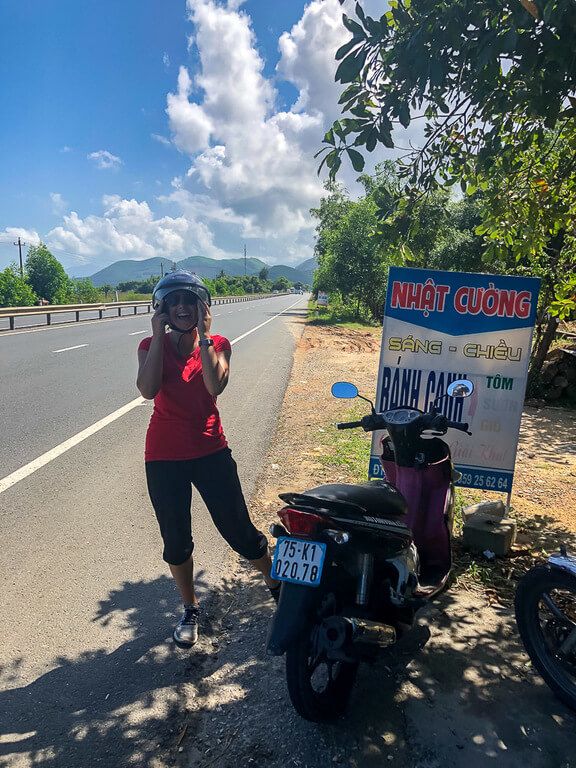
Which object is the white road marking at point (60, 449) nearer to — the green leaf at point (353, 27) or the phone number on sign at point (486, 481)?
the phone number on sign at point (486, 481)

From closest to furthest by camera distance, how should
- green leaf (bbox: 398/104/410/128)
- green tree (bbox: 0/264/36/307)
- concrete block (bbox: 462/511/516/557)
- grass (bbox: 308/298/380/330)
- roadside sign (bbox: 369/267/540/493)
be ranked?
1. green leaf (bbox: 398/104/410/128)
2. concrete block (bbox: 462/511/516/557)
3. roadside sign (bbox: 369/267/540/493)
4. grass (bbox: 308/298/380/330)
5. green tree (bbox: 0/264/36/307)

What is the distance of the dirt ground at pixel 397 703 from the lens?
209 cm

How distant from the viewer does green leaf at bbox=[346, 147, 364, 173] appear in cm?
317

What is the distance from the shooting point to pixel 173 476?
8.98 feet

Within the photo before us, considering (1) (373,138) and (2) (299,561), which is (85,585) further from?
(1) (373,138)

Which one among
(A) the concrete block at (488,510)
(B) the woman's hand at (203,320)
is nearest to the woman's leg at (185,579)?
(B) the woman's hand at (203,320)

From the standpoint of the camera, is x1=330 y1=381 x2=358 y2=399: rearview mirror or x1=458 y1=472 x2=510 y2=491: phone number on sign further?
x1=458 y1=472 x2=510 y2=491: phone number on sign

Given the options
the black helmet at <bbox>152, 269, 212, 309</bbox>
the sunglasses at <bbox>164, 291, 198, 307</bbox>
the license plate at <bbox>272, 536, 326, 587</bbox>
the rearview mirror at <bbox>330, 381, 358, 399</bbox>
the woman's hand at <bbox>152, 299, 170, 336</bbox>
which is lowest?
the license plate at <bbox>272, 536, 326, 587</bbox>

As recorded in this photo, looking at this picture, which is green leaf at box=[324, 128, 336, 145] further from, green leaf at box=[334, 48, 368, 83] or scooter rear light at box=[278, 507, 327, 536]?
scooter rear light at box=[278, 507, 327, 536]

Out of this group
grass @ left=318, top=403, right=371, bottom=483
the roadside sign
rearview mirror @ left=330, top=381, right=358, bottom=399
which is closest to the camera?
rearview mirror @ left=330, top=381, right=358, bottom=399

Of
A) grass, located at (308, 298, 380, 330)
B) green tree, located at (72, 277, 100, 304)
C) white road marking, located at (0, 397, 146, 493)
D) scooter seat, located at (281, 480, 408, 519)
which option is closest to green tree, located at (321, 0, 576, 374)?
scooter seat, located at (281, 480, 408, 519)

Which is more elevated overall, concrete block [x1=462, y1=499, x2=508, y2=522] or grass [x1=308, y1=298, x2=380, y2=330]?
concrete block [x1=462, y1=499, x2=508, y2=522]

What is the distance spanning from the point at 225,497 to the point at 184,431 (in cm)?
43

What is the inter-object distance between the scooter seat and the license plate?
189 millimetres
